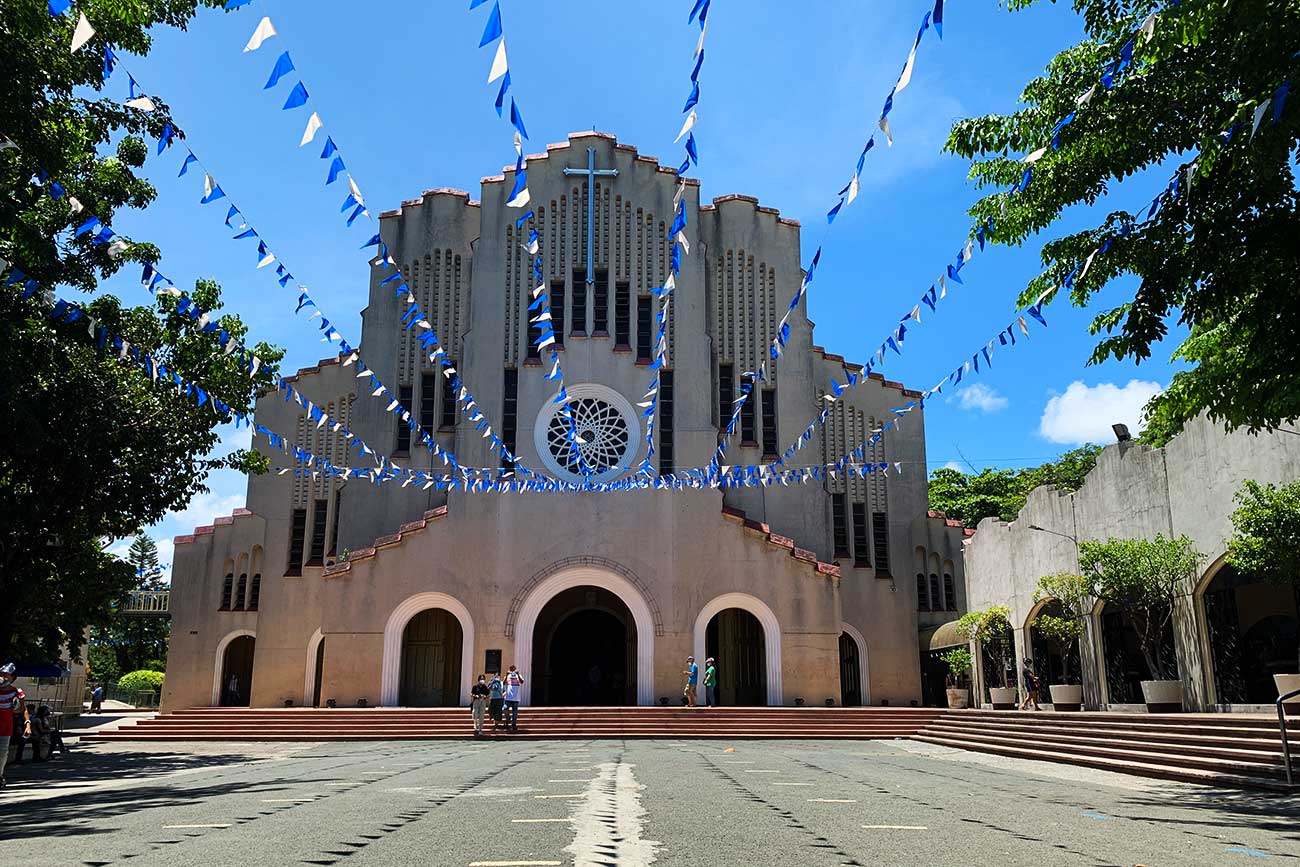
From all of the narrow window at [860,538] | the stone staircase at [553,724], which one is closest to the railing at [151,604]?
the stone staircase at [553,724]

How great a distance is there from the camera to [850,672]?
3594 centimetres

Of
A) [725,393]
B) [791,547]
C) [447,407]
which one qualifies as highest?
[725,393]

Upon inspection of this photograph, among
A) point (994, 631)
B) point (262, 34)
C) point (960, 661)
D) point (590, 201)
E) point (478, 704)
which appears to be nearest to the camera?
point (262, 34)

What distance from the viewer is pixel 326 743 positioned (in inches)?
958

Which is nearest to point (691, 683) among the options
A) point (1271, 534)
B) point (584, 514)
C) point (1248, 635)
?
point (584, 514)

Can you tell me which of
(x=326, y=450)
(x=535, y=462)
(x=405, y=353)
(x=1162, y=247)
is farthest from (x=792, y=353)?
(x=1162, y=247)

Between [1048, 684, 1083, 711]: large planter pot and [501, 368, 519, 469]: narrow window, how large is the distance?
17.1 meters

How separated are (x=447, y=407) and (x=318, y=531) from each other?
21.3 ft

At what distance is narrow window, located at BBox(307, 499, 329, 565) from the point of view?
35688 millimetres

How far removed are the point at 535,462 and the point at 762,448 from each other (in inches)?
299

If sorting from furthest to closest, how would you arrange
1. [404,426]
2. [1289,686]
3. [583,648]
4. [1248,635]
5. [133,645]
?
[133,645] < [404,426] < [583,648] < [1248,635] < [1289,686]

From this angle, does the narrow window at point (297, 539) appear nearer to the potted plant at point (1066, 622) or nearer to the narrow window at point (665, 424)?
the narrow window at point (665, 424)

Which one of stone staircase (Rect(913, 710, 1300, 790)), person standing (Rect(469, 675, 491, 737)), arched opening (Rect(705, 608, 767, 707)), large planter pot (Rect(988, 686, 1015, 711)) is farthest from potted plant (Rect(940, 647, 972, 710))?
person standing (Rect(469, 675, 491, 737))

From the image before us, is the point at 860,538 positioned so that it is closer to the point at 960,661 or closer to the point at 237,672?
the point at 960,661
